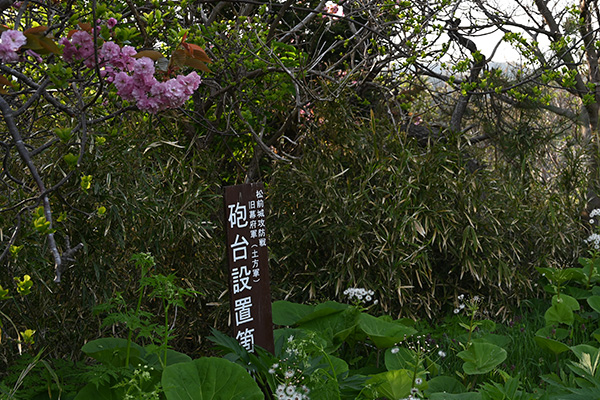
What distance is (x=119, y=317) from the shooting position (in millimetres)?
1629

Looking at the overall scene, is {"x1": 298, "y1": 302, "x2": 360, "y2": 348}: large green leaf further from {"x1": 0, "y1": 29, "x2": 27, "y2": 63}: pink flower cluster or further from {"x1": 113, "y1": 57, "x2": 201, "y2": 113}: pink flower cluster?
{"x1": 0, "y1": 29, "x2": 27, "y2": 63}: pink flower cluster

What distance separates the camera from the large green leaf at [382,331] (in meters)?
2.35

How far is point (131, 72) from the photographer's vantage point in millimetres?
1784

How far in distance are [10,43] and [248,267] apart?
118 centimetres

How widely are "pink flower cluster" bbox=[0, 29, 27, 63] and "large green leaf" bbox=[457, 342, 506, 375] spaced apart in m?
1.92

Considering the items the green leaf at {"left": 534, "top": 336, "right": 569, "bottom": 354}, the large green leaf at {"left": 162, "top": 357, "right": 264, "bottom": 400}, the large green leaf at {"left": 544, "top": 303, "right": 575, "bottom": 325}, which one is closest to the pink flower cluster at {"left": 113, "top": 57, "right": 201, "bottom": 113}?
the large green leaf at {"left": 162, "top": 357, "right": 264, "bottom": 400}

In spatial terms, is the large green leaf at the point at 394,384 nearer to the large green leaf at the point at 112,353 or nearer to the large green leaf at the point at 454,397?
the large green leaf at the point at 454,397

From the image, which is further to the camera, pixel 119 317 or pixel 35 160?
pixel 35 160

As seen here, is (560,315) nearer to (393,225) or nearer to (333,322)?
(393,225)

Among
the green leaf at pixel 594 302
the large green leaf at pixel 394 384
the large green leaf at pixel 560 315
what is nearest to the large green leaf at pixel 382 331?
the large green leaf at pixel 394 384

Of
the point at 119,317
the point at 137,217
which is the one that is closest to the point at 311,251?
the point at 137,217

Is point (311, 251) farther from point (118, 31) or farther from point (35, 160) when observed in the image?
point (118, 31)

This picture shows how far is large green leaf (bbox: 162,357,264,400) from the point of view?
1681 millimetres

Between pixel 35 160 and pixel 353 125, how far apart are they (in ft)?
5.86
